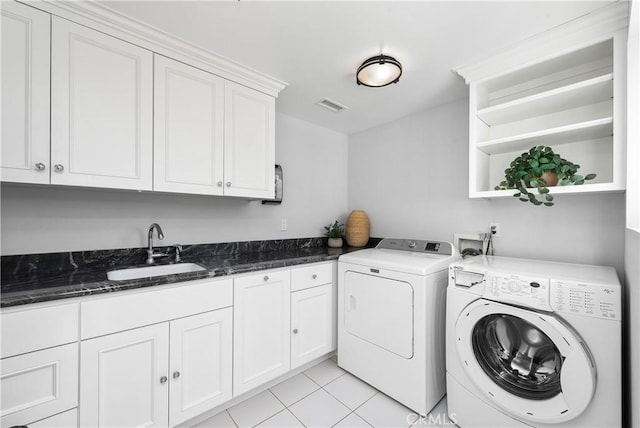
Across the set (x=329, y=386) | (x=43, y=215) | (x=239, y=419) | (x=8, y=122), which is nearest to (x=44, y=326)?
(x=43, y=215)

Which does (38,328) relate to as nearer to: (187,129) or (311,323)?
(187,129)

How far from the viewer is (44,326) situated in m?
1.08

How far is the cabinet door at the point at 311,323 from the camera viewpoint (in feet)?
6.47

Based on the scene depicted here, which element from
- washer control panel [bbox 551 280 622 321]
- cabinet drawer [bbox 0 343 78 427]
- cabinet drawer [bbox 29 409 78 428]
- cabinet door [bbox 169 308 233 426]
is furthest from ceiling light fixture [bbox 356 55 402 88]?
cabinet drawer [bbox 29 409 78 428]

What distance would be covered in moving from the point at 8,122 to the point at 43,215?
1.94 feet

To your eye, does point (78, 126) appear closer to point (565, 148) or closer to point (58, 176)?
point (58, 176)

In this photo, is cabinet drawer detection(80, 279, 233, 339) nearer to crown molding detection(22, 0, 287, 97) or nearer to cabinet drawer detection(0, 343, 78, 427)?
cabinet drawer detection(0, 343, 78, 427)

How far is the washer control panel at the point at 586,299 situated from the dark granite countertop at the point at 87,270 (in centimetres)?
140

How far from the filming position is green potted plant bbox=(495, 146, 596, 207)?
1.51 m

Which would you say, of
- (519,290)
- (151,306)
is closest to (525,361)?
(519,290)

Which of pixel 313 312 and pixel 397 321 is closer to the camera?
pixel 397 321

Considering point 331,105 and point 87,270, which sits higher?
point 331,105

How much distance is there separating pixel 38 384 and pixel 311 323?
1.49 meters

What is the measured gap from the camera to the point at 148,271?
1.75 meters
